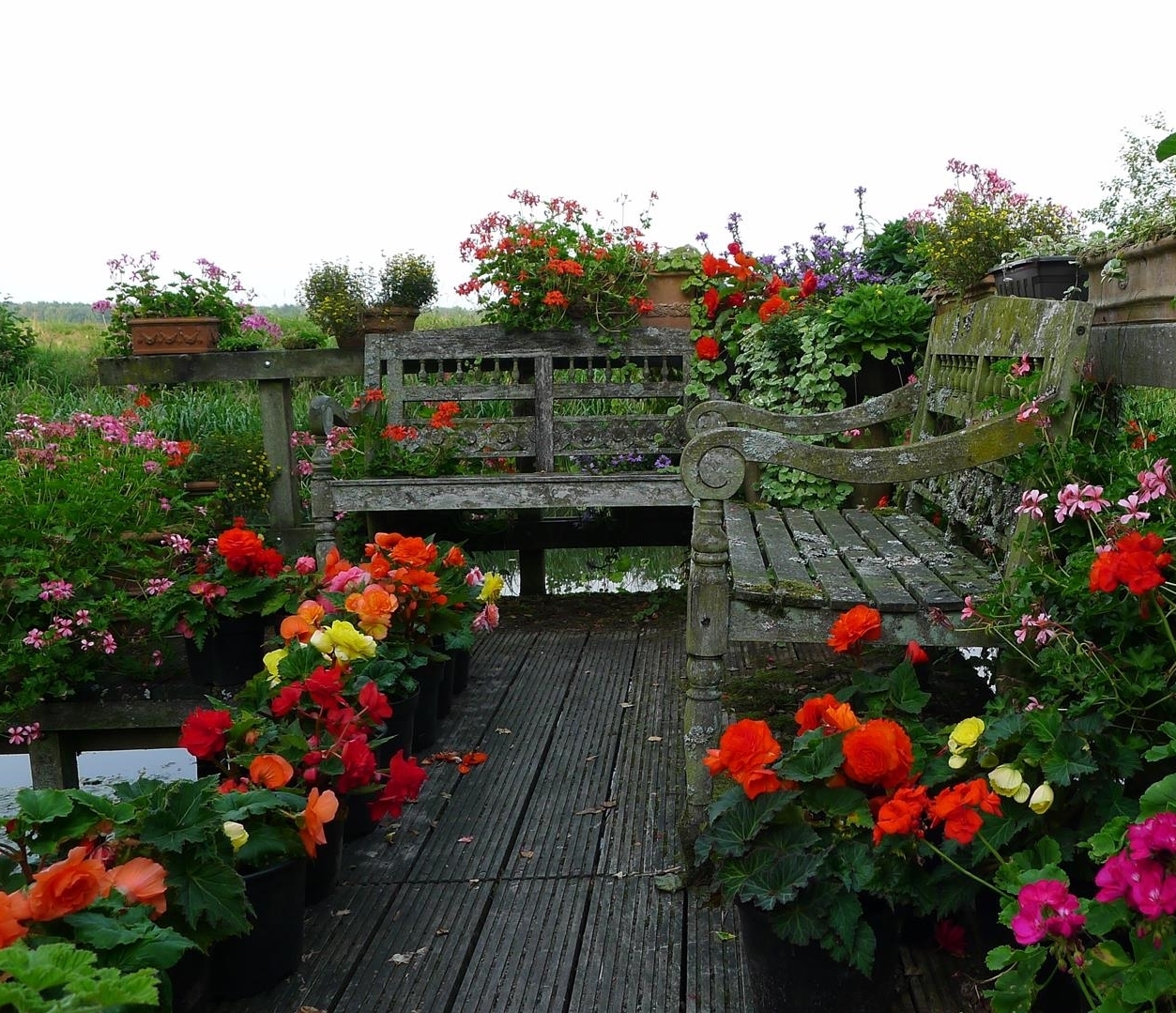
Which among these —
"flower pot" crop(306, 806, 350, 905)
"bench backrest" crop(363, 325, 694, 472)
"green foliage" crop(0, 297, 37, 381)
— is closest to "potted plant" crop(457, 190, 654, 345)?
"bench backrest" crop(363, 325, 694, 472)

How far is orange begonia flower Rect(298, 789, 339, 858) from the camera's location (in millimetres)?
1790

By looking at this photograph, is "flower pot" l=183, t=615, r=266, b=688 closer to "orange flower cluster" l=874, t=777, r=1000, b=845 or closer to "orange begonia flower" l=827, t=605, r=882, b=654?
"orange begonia flower" l=827, t=605, r=882, b=654

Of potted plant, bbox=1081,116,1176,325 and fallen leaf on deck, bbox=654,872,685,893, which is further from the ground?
potted plant, bbox=1081,116,1176,325

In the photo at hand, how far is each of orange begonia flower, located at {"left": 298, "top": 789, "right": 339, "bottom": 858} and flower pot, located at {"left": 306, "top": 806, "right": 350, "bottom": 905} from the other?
0.23 m

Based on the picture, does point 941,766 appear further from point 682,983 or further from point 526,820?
point 526,820

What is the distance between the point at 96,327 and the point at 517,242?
1142 centimetres

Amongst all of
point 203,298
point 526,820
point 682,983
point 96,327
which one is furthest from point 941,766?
point 96,327

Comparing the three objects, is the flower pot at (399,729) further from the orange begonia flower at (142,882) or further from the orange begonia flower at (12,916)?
the orange begonia flower at (12,916)

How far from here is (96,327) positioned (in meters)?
14.0

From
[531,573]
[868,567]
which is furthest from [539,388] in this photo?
[868,567]

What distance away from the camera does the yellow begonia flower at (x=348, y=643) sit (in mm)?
2367

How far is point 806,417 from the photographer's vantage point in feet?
10.1

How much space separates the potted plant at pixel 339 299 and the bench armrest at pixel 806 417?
239 cm

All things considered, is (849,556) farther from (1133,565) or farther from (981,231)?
(981,231)
